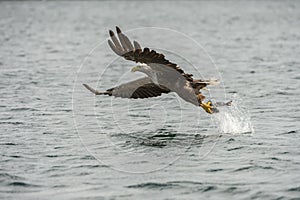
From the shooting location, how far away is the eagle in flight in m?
11.4

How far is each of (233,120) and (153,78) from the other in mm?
2768

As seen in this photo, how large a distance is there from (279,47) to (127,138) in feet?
69.3

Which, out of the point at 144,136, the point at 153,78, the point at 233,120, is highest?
the point at 153,78

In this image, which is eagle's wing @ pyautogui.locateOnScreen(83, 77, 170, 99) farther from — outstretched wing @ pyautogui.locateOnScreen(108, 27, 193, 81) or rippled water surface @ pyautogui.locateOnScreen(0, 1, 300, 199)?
outstretched wing @ pyautogui.locateOnScreen(108, 27, 193, 81)

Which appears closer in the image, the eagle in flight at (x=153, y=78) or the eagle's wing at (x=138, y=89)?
the eagle in flight at (x=153, y=78)

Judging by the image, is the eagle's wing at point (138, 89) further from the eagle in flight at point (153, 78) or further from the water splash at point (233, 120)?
the water splash at point (233, 120)

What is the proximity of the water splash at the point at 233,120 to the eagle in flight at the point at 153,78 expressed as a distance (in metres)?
0.83

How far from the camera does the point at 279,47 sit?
107 ft

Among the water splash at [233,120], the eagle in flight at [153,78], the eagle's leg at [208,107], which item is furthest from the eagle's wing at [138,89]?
the water splash at [233,120]

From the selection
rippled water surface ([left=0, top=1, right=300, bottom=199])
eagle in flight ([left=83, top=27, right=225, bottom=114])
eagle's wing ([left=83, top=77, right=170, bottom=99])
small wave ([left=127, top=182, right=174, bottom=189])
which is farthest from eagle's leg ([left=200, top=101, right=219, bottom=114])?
small wave ([left=127, top=182, right=174, bottom=189])

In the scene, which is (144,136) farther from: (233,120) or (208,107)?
(233,120)

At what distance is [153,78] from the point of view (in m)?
12.3

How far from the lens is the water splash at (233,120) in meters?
13.6

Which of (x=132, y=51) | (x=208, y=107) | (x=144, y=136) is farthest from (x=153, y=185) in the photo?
(x=144, y=136)
